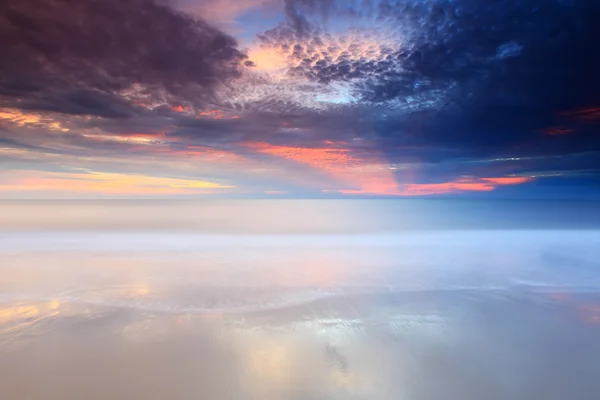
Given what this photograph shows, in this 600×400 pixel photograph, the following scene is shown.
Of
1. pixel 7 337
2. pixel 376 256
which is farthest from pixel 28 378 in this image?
pixel 376 256

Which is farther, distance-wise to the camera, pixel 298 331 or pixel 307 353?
pixel 298 331

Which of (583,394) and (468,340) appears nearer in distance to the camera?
(583,394)

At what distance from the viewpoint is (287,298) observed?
805cm

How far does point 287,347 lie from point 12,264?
11.9 meters

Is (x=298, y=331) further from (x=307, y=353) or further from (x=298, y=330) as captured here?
(x=307, y=353)

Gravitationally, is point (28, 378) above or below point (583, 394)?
below

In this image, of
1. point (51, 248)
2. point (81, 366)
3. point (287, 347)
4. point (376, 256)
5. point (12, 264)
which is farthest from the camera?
point (51, 248)

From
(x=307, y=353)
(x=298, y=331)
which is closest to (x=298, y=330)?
(x=298, y=331)

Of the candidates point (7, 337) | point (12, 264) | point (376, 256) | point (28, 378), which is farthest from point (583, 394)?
point (12, 264)

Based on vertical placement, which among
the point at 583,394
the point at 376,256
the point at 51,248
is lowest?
the point at 51,248

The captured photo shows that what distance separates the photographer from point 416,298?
8086mm

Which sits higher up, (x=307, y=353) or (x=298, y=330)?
(x=307, y=353)

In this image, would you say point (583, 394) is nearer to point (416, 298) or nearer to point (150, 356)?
point (416, 298)

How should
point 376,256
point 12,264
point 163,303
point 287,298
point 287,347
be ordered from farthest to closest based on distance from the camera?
1. point 376,256
2. point 12,264
3. point 287,298
4. point 163,303
5. point 287,347
